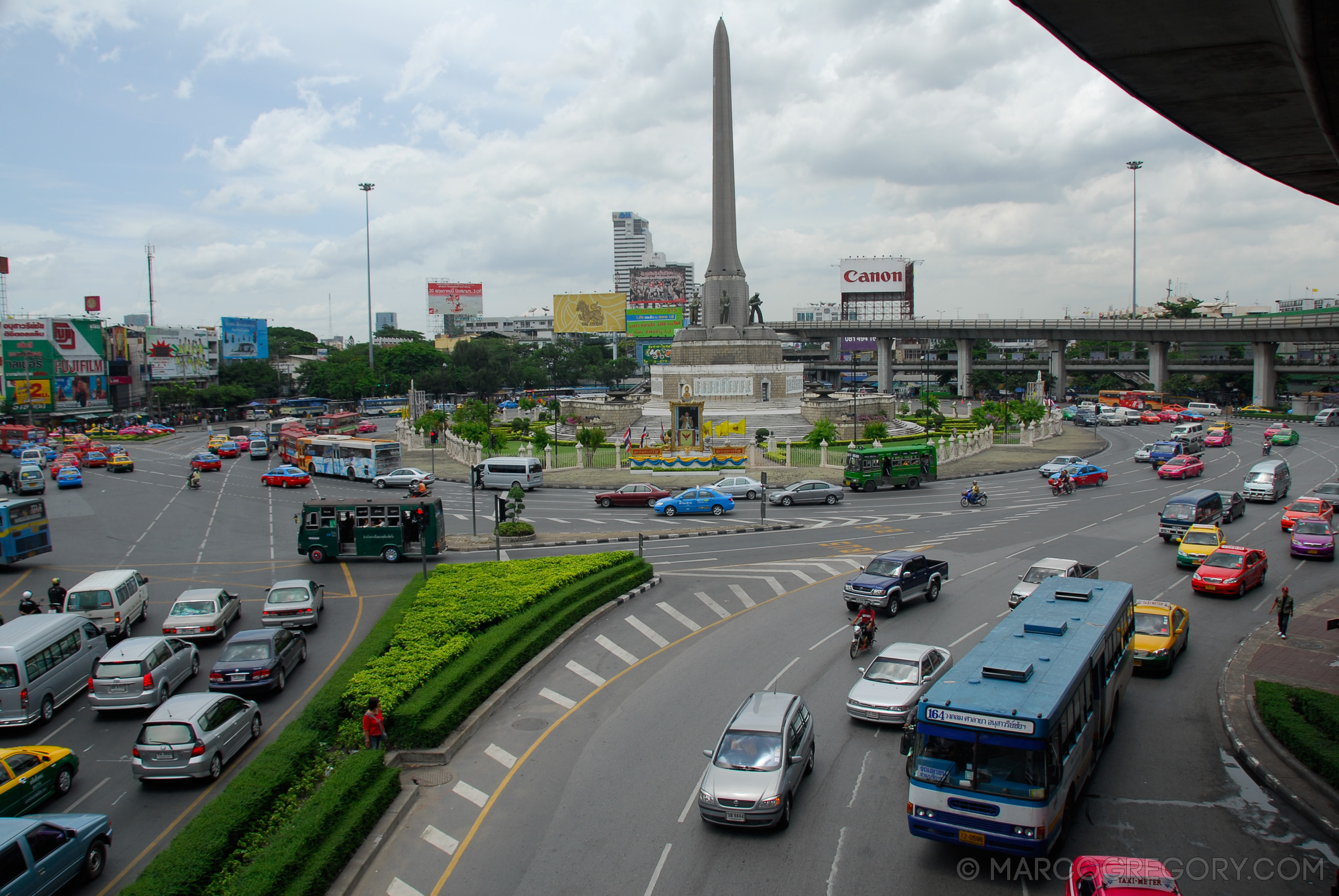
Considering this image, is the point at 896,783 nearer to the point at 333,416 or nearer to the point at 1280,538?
the point at 1280,538

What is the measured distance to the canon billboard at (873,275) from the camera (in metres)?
133

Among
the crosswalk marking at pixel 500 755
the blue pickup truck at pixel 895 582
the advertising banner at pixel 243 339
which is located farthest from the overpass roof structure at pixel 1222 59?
the advertising banner at pixel 243 339

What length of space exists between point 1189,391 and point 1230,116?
10896cm

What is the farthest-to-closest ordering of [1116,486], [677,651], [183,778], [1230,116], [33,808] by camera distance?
1. [1116,486]
2. [677,651]
3. [183,778]
4. [33,808]
5. [1230,116]

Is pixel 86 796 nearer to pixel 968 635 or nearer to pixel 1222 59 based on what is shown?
pixel 968 635

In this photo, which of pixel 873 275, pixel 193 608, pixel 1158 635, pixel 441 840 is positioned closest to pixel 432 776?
pixel 441 840

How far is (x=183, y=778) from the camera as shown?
44.0 feet

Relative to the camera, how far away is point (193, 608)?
2036 centimetres

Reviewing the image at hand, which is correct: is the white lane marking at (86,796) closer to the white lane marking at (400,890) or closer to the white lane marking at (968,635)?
the white lane marking at (400,890)

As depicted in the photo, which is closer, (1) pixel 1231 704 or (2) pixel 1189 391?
(1) pixel 1231 704

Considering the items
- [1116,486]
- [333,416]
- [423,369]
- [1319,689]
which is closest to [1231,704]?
[1319,689]

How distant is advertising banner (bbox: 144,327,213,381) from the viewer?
10300cm

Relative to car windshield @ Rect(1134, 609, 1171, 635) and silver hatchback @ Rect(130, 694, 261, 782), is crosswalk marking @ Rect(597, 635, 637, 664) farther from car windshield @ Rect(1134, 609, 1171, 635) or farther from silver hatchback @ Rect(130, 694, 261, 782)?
car windshield @ Rect(1134, 609, 1171, 635)

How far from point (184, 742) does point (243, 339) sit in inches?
4695
